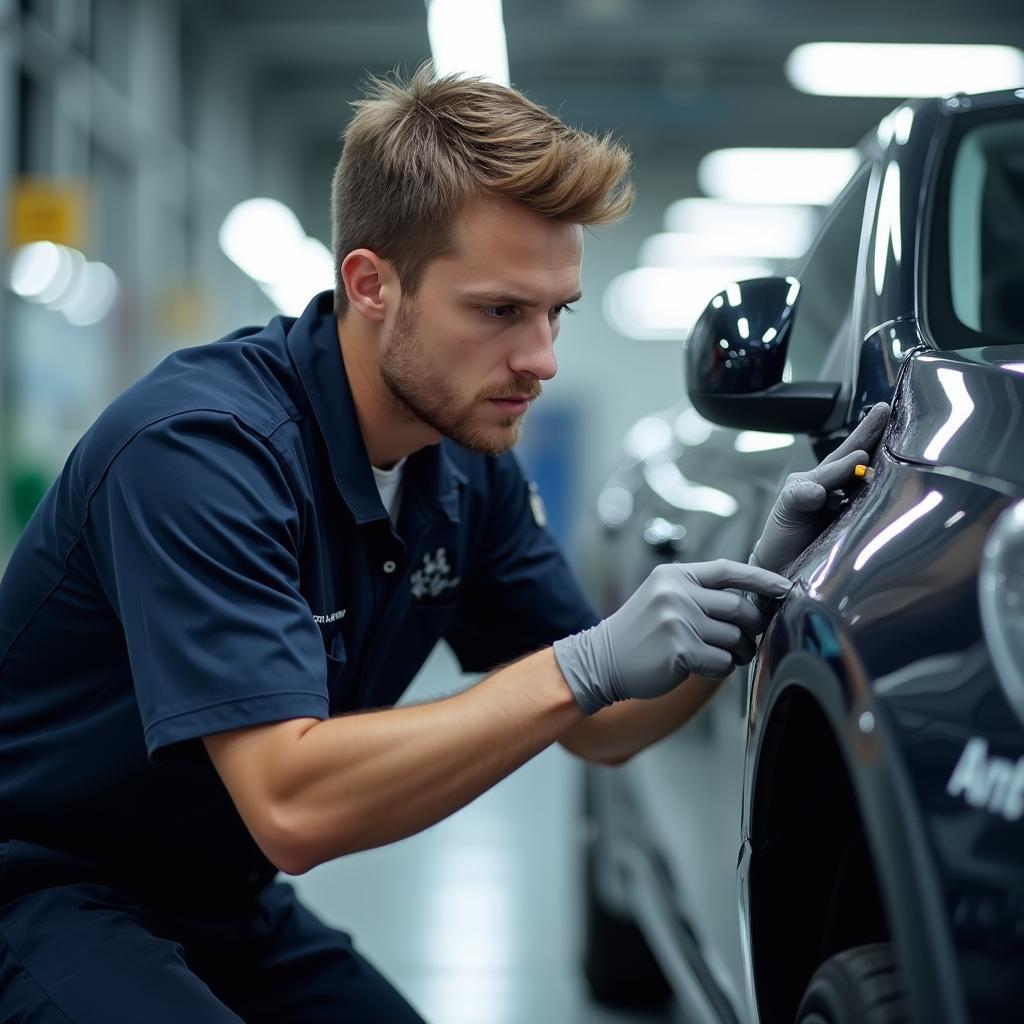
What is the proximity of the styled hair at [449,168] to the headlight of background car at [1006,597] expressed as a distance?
2.50ft

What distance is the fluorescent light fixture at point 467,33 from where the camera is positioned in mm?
7258

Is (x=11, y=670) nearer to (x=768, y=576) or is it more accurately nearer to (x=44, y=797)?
(x=44, y=797)

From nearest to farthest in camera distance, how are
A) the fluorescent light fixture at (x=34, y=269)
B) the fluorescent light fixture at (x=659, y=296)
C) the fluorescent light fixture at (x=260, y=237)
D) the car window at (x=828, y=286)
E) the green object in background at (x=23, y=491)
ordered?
1. the car window at (x=828, y=286)
2. the fluorescent light fixture at (x=34, y=269)
3. the green object in background at (x=23, y=491)
4. the fluorescent light fixture at (x=260, y=237)
5. the fluorescent light fixture at (x=659, y=296)

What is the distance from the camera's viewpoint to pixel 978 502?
91cm

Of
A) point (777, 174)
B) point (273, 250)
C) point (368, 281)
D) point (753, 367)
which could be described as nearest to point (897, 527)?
point (753, 367)

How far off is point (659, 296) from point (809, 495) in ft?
45.0

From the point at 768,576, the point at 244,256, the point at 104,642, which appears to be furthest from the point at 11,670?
the point at 244,256

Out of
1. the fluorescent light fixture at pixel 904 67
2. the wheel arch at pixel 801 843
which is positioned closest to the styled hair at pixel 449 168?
the wheel arch at pixel 801 843

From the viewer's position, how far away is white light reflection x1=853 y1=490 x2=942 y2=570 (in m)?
0.98

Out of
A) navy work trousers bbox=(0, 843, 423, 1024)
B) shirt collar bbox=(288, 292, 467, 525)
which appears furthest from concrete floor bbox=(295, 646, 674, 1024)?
shirt collar bbox=(288, 292, 467, 525)

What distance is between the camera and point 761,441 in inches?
70.4

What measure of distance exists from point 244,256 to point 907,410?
11119mm

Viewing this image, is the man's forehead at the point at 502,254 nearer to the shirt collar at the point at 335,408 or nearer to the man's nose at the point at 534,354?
the man's nose at the point at 534,354

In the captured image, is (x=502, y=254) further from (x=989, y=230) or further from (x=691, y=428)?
(x=691, y=428)
